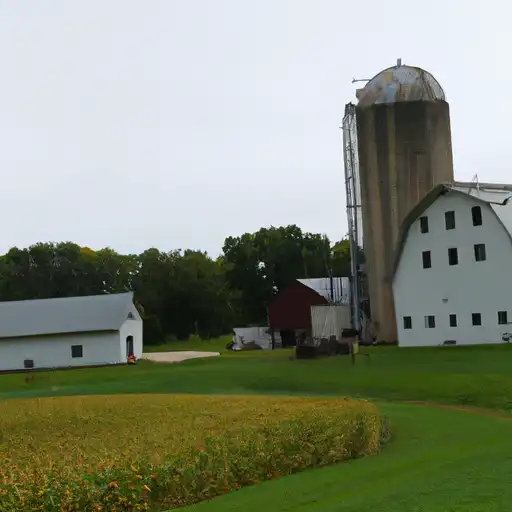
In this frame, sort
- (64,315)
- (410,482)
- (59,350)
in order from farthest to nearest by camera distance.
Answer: (64,315)
(59,350)
(410,482)

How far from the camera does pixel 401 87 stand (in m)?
46.1

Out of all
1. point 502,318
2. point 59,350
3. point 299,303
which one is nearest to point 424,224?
point 502,318

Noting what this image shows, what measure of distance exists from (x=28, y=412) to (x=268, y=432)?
877 cm

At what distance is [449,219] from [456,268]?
261 cm

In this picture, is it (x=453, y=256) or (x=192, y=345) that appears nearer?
(x=453, y=256)

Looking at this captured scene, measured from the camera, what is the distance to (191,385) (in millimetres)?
31391

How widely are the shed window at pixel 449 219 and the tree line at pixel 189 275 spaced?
36.6 meters

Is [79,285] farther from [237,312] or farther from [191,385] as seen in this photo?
[191,385]

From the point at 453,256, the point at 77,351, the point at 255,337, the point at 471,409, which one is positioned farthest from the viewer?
the point at 255,337

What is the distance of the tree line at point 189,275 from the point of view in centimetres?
7969

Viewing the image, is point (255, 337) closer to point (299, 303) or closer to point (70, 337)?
point (299, 303)

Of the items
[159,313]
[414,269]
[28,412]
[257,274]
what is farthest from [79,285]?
[28,412]

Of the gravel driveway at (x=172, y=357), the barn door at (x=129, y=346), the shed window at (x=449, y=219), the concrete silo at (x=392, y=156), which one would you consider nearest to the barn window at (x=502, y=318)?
the shed window at (x=449, y=219)

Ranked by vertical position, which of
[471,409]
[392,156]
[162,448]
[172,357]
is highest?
[392,156]
